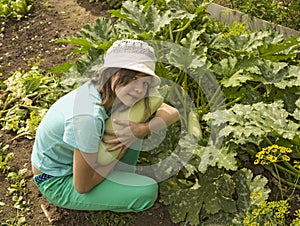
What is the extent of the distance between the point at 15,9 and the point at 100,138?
3216 millimetres

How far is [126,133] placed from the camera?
2.79 m

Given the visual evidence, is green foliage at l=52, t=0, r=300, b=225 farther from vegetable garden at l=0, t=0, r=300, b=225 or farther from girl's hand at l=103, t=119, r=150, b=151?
girl's hand at l=103, t=119, r=150, b=151

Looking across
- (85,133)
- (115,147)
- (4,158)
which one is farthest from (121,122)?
(4,158)

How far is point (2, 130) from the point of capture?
4004 mm

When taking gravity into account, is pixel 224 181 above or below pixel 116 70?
below

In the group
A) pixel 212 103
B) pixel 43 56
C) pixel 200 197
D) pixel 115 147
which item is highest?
pixel 115 147

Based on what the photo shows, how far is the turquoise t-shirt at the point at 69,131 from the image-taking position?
2.58 metres

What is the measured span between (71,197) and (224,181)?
3.18ft

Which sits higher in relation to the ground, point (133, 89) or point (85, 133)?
point (133, 89)

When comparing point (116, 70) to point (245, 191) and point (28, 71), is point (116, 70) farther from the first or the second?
point (28, 71)

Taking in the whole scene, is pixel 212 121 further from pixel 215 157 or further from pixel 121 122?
pixel 121 122

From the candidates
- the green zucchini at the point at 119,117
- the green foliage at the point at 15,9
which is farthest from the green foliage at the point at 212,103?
the green foliage at the point at 15,9

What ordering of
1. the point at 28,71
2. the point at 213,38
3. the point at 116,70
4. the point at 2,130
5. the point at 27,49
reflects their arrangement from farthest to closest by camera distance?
the point at 27,49, the point at 28,71, the point at 2,130, the point at 213,38, the point at 116,70

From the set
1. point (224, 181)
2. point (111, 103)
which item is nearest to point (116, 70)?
point (111, 103)
